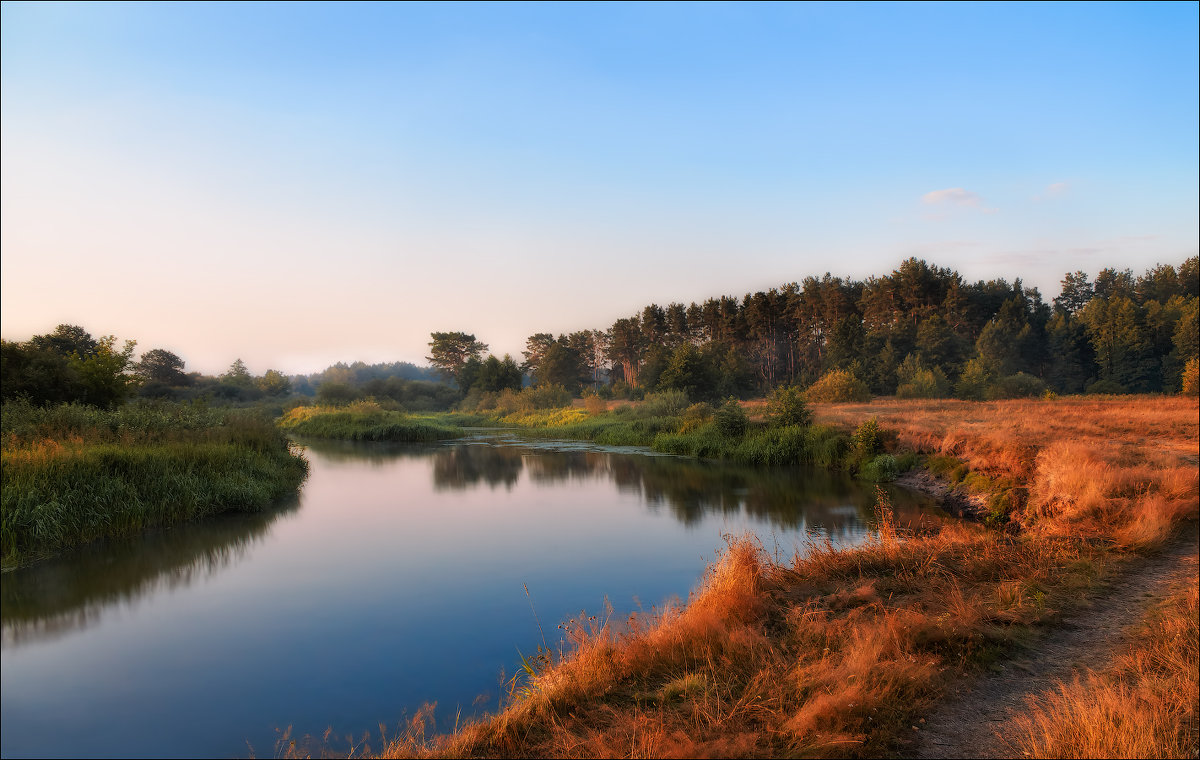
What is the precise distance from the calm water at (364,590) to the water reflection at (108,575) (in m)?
0.04

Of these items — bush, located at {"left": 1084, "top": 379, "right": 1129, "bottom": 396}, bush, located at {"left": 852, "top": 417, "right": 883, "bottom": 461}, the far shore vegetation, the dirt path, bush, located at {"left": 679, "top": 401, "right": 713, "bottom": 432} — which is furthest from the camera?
bush, located at {"left": 1084, "top": 379, "right": 1129, "bottom": 396}

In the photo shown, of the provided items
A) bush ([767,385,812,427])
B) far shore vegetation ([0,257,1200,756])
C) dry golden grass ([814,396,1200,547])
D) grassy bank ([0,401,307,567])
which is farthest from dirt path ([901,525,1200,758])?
bush ([767,385,812,427])

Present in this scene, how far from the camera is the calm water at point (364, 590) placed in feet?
20.2

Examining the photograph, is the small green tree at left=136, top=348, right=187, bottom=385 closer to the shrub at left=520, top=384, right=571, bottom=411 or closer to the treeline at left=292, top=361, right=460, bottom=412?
the treeline at left=292, top=361, right=460, bottom=412

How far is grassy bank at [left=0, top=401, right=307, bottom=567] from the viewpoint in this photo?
10.0 metres

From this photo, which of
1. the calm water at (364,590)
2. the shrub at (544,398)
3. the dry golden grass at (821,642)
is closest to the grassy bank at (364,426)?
the shrub at (544,398)

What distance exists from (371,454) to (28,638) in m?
24.7

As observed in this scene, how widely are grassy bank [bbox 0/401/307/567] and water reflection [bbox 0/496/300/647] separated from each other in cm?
46

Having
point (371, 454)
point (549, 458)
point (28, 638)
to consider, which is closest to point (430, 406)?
point (371, 454)

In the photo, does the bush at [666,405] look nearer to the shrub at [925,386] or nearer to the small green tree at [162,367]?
the shrub at [925,386]

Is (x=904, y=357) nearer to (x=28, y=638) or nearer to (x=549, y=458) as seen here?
(x=549, y=458)

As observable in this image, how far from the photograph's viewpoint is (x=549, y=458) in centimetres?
2825

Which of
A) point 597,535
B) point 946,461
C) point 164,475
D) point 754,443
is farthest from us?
point 754,443

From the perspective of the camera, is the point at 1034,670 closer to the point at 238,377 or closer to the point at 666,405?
the point at 666,405
